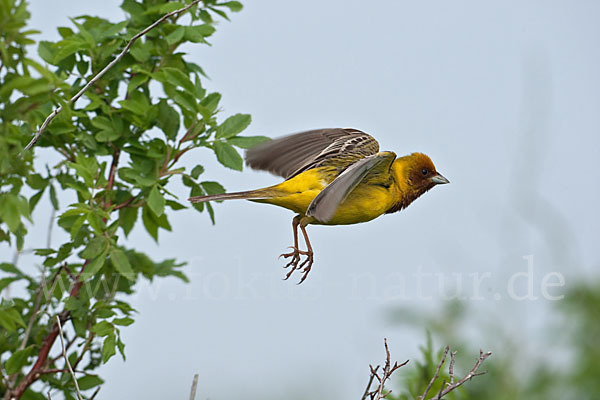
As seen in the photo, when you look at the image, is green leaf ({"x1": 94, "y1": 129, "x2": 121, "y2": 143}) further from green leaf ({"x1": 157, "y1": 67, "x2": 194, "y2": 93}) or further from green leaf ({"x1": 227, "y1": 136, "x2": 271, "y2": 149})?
green leaf ({"x1": 227, "y1": 136, "x2": 271, "y2": 149})

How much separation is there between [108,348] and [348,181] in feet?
3.31

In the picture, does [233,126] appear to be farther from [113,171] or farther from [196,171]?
[113,171]

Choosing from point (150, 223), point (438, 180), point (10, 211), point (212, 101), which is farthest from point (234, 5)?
point (10, 211)

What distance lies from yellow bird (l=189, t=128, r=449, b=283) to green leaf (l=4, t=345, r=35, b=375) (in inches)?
31.4

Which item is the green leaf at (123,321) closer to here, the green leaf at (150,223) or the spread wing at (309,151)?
the green leaf at (150,223)

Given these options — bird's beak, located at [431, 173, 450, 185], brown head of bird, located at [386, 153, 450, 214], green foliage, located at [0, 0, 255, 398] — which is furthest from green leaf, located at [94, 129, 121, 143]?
bird's beak, located at [431, 173, 450, 185]

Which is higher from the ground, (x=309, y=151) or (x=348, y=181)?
(x=309, y=151)

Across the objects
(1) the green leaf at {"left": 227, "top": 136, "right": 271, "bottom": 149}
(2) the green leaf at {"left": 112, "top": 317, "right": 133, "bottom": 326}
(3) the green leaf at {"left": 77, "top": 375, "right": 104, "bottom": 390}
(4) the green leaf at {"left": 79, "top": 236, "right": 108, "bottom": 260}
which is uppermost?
(1) the green leaf at {"left": 227, "top": 136, "right": 271, "bottom": 149}

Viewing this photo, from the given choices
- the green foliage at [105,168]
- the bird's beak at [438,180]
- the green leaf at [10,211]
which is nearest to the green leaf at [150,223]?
the green foliage at [105,168]

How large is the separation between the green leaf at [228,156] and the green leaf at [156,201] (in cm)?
28

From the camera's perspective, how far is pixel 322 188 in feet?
9.76

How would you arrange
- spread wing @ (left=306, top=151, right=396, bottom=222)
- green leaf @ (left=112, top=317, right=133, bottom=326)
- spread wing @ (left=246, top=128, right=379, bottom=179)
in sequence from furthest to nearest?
spread wing @ (left=246, top=128, right=379, bottom=179)
green leaf @ (left=112, top=317, right=133, bottom=326)
spread wing @ (left=306, top=151, right=396, bottom=222)

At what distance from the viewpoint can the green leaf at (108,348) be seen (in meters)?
2.73

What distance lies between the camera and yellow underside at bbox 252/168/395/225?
2.87 metres
